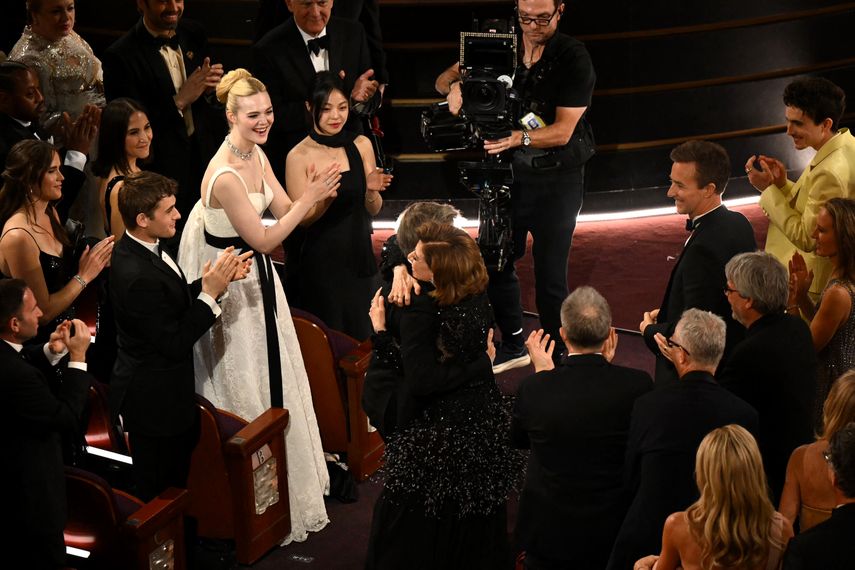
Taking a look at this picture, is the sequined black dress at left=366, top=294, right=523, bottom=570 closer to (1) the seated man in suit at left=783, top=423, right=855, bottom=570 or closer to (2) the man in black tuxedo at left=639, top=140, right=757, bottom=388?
(2) the man in black tuxedo at left=639, top=140, right=757, bottom=388

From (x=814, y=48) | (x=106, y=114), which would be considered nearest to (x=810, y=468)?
(x=106, y=114)

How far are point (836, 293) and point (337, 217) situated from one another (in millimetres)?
2027

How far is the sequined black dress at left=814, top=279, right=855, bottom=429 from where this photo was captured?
3.90 m

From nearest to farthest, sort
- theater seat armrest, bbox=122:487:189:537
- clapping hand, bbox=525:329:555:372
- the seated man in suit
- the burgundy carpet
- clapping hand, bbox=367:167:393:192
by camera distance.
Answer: the seated man in suit, theater seat armrest, bbox=122:487:189:537, clapping hand, bbox=525:329:555:372, the burgundy carpet, clapping hand, bbox=367:167:393:192

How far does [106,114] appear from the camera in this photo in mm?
4531

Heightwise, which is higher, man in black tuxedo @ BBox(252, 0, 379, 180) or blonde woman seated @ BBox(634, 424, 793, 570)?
man in black tuxedo @ BBox(252, 0, 379, 180)

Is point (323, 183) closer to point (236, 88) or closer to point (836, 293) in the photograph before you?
point (236, 88)

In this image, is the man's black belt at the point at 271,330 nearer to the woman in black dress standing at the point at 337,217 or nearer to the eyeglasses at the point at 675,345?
the woman in black dress standing at the point at 337,217

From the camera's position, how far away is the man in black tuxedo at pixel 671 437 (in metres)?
3.08

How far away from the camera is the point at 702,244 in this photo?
391 cm

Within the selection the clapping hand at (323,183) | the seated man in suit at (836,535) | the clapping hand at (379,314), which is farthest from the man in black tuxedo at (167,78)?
the seated man in suit at (836,535)

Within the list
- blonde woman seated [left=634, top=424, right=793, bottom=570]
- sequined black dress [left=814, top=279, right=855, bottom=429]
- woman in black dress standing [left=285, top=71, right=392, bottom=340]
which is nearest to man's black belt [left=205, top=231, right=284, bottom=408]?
woman in black dress standing [left=285, top=71, right=392, bottom=340]

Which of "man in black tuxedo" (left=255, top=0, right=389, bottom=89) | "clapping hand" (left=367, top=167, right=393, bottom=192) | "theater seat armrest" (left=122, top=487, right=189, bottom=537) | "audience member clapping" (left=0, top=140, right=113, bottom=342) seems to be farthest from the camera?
"man in black tuxedo" (left=255, top=0, right=389, bottom=89)

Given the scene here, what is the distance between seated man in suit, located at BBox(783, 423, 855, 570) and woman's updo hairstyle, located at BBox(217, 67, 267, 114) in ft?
8.08
